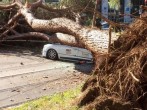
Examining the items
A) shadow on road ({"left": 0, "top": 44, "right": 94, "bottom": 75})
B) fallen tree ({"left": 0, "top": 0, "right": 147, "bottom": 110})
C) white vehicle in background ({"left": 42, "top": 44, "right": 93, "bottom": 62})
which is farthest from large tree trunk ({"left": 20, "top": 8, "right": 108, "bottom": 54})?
shadow on road ({"left": 0, "top": 44, "right": 94, "bottom": 75})

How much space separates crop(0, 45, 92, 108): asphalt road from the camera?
960 cm

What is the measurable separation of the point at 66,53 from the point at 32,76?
122 inches

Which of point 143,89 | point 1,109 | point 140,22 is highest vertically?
point 140,22

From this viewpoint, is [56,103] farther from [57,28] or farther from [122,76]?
[57,28]

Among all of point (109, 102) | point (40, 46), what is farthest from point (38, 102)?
point (40, 46)

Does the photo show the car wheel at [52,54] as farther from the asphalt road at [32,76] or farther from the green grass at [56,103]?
the green grass at [56,103]

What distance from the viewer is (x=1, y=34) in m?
16.5

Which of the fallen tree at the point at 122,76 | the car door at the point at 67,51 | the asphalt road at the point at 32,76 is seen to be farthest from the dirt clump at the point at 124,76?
the car door at the point at 67,51

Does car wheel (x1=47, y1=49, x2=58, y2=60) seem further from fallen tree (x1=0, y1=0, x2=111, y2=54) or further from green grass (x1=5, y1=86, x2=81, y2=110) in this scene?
green grass (x1=5, y1=86, x2=81, y2=110)

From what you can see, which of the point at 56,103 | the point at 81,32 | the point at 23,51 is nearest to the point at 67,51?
the point at 23,51

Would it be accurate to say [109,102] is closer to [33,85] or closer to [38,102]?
[38,102]

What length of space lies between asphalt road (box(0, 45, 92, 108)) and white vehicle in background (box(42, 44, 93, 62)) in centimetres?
31

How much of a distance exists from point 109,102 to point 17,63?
8898 millimetres

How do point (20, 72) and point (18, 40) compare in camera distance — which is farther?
point (18, 40)
